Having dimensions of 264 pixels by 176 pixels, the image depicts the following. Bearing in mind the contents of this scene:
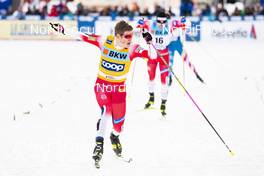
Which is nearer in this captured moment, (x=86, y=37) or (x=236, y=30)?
(x=86, y=37)

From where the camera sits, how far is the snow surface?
7625 millimetres

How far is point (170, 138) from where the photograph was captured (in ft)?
30.6

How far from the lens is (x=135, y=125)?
33.9 ft

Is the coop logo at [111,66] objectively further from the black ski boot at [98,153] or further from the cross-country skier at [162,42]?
the cross-country skier at [162,42]

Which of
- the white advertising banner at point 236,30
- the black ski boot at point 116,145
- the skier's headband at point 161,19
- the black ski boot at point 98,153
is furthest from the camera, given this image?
the white advertising banner at point 236,30

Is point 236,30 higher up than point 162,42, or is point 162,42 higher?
point 162,42

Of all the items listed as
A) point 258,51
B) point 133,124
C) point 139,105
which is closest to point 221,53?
point 258,51

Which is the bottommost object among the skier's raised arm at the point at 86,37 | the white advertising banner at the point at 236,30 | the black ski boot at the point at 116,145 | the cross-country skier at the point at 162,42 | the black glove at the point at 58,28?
the white advertising banner at the point at 236,30

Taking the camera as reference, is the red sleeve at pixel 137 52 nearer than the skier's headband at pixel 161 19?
Yes

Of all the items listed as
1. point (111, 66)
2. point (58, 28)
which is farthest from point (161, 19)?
point (111, 66)

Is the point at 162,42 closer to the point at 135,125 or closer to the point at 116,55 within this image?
the point at 135,125

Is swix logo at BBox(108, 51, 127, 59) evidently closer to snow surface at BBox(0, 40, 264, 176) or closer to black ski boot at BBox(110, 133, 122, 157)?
black ski boot at BBox(110, 133, 122, 157)

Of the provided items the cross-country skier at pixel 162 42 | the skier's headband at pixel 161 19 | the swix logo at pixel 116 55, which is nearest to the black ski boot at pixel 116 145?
the swix logo at pixel 116 55

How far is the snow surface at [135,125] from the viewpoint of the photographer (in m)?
7.62
